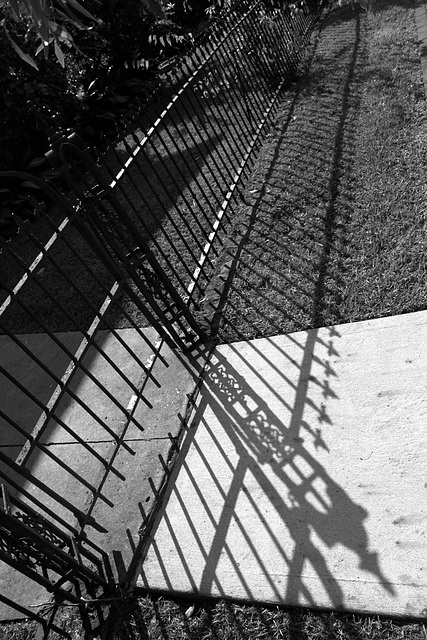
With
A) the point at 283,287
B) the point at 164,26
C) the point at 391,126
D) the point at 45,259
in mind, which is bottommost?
the point at 391,126

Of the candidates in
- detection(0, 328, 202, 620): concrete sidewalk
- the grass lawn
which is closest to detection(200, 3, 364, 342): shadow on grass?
the grass lawn

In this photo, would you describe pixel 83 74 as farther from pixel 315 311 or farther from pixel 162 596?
pixel 162 596

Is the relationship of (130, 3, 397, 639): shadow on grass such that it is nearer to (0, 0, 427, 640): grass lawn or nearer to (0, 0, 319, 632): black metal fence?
(0, 0, 427, 640): grass lawn

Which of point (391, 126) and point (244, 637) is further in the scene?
point (391, 126)

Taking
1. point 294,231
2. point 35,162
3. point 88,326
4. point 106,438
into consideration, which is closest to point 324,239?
point 294,231

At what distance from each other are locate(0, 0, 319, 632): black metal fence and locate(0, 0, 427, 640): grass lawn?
26 centimetres

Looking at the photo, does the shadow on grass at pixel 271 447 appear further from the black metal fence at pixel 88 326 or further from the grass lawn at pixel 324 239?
the black metal fence at pixel 88 326

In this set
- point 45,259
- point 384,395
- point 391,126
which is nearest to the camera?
point 45,259

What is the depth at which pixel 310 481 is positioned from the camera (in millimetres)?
2992

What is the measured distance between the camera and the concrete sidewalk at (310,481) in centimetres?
259

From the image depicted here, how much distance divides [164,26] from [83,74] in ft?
5.18

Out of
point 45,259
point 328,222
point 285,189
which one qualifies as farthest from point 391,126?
point 45,259

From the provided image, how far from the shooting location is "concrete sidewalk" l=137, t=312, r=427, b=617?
259 centimetres

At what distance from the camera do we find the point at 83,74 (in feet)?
32.2
